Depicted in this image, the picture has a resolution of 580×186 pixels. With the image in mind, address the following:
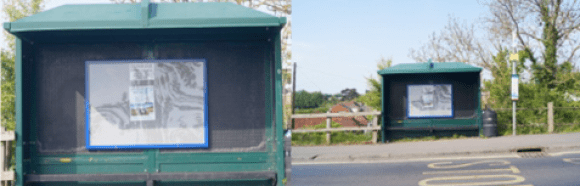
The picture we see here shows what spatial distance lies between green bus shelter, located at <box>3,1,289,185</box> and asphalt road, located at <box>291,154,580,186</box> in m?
3.63

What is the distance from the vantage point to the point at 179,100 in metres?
5.52

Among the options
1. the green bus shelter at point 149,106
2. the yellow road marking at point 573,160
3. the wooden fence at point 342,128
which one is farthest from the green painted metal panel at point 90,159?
the wooden fence at point 342,128

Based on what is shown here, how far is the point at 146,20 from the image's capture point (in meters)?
5.00

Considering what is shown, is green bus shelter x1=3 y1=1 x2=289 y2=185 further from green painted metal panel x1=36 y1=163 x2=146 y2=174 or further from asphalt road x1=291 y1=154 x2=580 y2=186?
asphalt road x1=291 y1=154 x2=580 y2=186

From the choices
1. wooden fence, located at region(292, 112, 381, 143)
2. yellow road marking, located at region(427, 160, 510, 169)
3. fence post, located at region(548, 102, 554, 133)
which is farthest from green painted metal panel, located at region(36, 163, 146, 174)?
fence post, located at region(548, 102, 554, 133)

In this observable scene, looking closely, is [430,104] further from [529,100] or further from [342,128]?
[529,100]

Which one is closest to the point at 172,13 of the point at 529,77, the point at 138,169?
the point at 138,169

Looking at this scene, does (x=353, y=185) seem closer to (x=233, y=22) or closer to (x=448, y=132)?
(x=233, y=22)

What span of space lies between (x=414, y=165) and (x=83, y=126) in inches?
284

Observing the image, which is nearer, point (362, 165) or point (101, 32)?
point (101, 32)

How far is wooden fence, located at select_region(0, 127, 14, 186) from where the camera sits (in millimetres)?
5441

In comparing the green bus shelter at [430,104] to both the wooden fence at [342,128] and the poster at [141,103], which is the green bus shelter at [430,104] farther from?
the poster at [141,103]

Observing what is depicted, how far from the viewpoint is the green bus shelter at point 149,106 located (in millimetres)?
5469

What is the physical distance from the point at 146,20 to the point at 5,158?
2.22 meters
